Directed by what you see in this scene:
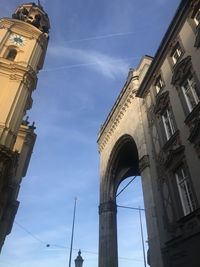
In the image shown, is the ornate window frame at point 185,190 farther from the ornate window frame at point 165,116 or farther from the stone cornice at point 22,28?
the stone cornice at point 22,28

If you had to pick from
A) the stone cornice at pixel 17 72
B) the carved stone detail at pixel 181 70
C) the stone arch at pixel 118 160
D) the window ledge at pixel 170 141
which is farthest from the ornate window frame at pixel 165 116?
the stone cornice at pixel 17 72

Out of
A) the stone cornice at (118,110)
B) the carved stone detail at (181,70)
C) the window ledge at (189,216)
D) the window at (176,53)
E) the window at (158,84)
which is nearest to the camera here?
the window ledge at (189,216)

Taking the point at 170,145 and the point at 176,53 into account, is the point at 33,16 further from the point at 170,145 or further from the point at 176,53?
the point at 170,145

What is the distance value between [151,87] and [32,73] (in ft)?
40.2

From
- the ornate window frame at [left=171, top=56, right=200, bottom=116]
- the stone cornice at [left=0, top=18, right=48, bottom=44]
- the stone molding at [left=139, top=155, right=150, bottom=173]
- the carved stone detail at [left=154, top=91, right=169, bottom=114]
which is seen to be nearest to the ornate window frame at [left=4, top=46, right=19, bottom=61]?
the stone cornice at [left=0, top=18, right=48, bottom=44]

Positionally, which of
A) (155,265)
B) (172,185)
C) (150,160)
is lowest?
(155,265)

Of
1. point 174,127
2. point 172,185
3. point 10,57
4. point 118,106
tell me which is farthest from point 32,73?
point 172,185

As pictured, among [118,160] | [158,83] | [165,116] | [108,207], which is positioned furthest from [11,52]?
[165,116]

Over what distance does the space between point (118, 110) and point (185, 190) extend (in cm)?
1448

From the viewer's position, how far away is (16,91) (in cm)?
2361

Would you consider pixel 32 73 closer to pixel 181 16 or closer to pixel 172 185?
pixel 181 16

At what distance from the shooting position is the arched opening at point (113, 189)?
21.6 meters

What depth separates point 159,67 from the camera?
1867cm

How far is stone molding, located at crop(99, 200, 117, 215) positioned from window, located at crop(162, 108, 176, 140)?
35.0ft
